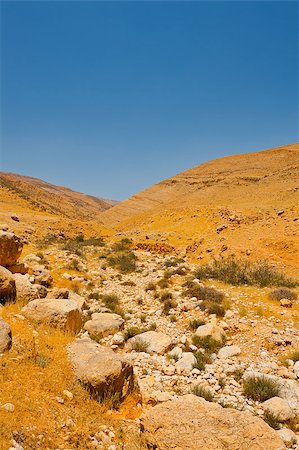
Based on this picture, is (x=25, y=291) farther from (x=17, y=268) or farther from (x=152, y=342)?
(x=152, y=342)

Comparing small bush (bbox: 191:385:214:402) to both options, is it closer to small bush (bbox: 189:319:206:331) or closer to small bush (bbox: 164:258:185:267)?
small bush (bbox: 189:319:206:331)

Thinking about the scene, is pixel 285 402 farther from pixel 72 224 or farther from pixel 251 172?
pixel 251 172

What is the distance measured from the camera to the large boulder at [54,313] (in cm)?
579

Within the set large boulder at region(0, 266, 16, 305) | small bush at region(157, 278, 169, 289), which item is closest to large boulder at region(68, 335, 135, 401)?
large boulder at region(0, 266, 16, 305)

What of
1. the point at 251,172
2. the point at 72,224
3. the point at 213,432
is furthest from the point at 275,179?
the point at 213,432

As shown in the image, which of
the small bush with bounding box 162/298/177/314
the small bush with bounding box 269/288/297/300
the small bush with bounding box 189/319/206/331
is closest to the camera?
the small bush with bounding box 189/319/206/331

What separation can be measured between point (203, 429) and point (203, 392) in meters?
1.79

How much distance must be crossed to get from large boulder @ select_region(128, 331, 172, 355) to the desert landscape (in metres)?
0.02

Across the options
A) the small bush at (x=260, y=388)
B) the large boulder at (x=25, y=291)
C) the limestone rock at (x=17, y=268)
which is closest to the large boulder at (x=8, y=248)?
the limestone rock at (x=17, y=268)

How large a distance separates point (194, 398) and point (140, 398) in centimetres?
125

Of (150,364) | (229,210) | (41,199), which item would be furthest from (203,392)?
(41,199)

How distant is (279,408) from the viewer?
4.68 metres

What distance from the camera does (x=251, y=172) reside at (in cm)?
4006

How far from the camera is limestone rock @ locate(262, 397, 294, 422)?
459 cm
